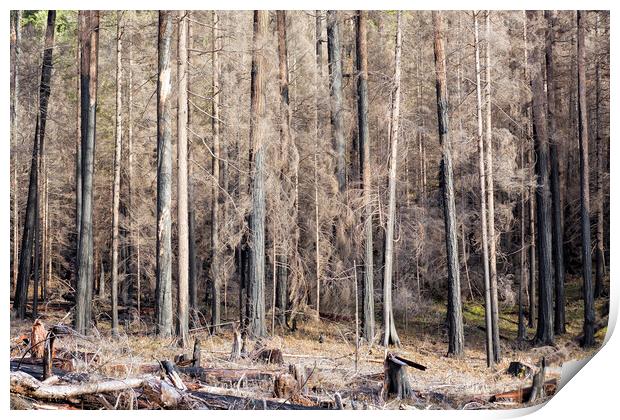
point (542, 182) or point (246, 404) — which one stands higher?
point (542, 182)

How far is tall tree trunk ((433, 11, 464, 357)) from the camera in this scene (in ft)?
27.0

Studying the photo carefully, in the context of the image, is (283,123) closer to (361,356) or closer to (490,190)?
(490,190)

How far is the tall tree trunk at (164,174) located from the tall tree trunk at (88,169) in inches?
37.6

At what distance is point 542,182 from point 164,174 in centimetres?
457

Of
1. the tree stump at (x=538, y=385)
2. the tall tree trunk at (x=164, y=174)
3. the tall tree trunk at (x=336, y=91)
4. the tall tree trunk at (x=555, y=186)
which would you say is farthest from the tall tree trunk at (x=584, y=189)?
the tall tree trunk at (x=164, y=174)

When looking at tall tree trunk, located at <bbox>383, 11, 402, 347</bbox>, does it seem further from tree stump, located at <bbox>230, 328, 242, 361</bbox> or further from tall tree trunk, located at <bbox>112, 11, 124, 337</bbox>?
tall tree trunk, located at <bbox>112, 11, 124, 337</bbox>

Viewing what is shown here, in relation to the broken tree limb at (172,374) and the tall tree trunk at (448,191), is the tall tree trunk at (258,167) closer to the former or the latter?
the broken tree limb at (172,374)

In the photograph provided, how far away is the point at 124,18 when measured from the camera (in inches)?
381

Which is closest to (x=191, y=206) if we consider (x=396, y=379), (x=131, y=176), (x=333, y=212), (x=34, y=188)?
(x=131, y=176)

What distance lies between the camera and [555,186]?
347 inches

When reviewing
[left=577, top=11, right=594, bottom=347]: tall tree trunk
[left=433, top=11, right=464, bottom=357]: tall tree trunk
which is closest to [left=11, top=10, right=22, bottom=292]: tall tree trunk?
[left=433, top=11, right=464, bottom=357]: tall tree trunk

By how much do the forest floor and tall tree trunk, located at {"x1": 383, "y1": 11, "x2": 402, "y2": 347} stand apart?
5.2 inches

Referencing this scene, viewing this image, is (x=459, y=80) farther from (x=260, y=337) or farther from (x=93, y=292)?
(x=93, y=292)
